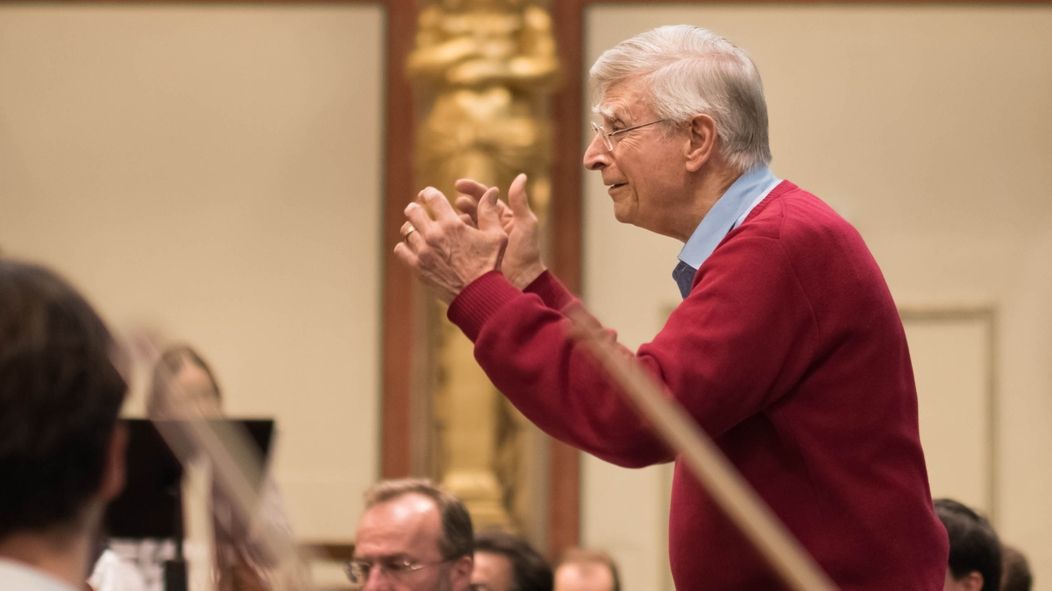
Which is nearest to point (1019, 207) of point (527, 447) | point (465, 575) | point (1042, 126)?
point (1042, 126)

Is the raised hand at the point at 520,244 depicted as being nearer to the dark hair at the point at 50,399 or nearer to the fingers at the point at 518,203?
the fingers at the point at 518,203

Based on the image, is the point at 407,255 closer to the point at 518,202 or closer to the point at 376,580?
the point at 518,202

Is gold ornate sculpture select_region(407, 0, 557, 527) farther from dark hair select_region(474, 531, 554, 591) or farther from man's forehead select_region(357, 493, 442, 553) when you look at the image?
man's forehead select_region(357, 493, 442, 553)

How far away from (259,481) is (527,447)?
2.71 m

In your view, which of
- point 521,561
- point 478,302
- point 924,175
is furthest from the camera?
point 924,175

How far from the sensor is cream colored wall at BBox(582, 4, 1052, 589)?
570cm

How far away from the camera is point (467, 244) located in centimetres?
228

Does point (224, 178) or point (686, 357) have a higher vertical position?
point (224, 178)

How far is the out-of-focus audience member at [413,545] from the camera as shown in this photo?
11.2 feet

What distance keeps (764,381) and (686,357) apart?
103 millimetres

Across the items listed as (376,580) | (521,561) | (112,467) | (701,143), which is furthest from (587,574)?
(112,467)

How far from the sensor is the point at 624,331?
18.9ft

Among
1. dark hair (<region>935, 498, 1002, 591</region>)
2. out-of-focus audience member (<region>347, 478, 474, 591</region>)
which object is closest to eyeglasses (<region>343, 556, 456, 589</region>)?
out-of-focus audience member (<region>347, 478, 474, 591</region>)

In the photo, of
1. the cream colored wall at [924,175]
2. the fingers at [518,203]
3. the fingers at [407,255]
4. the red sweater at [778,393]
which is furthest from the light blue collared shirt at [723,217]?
the cream colored wall at [924,175]
